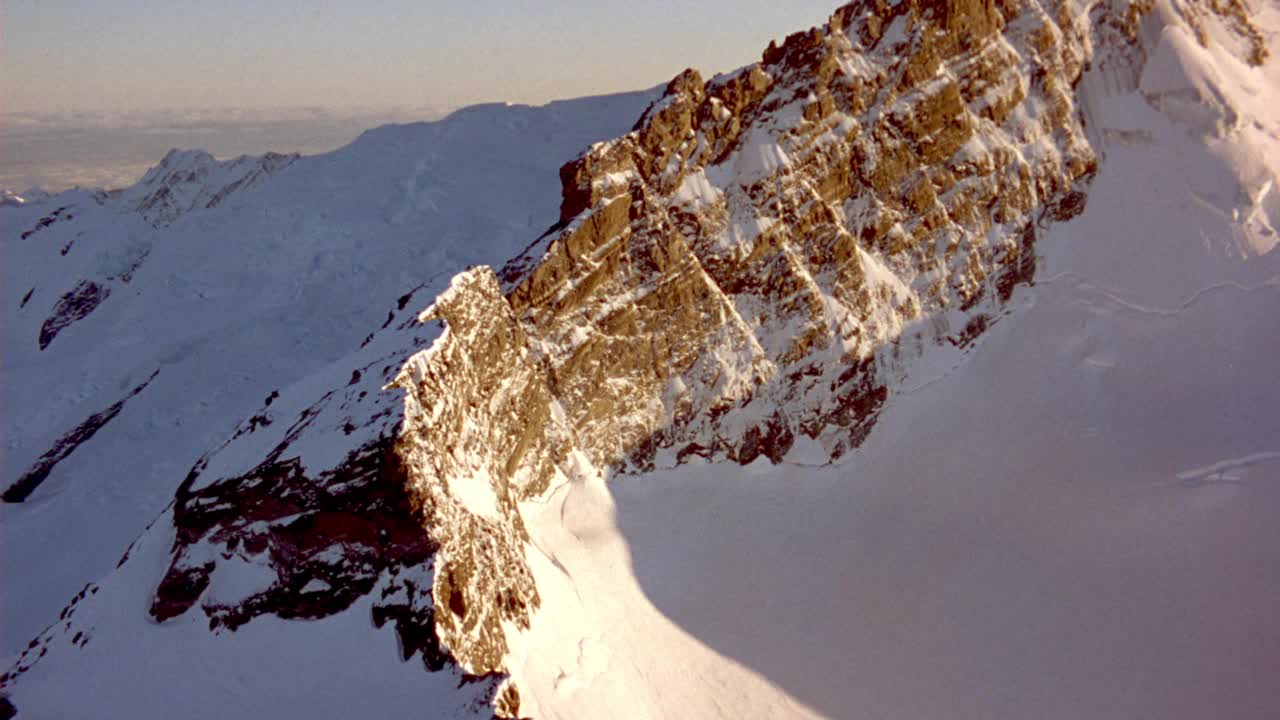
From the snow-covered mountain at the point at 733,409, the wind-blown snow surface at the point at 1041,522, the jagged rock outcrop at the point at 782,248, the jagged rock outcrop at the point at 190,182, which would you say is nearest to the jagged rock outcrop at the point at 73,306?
the snow-covered mountain at the point at 733,409

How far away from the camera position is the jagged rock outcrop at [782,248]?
48.2 m

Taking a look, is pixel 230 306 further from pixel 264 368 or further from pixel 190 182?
pixel 190 182

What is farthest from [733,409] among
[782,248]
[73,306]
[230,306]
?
[73,306]

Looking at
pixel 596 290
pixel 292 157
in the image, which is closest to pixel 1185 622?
pixel 596 290

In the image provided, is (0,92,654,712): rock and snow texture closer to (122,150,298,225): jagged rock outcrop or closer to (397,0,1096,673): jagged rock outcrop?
(397,0,1096,673): jagged rock outcrop

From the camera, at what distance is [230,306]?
62.9m

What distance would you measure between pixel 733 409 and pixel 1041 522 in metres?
20.2

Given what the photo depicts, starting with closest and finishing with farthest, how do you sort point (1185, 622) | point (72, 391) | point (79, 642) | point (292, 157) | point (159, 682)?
point (159, 682) < point (79, 642) < point (1185, 622) < point (72, 391) < point (292, 157)

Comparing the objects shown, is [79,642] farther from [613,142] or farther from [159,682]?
[613,142]

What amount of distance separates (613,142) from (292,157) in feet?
188

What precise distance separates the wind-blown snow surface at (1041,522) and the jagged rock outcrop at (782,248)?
2951mm

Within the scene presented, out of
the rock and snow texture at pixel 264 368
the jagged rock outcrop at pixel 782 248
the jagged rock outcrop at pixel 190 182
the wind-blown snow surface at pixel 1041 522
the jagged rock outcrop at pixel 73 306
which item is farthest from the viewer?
the jagged rock outcrop at pixel 190 182

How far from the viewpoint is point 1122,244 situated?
2507 inches

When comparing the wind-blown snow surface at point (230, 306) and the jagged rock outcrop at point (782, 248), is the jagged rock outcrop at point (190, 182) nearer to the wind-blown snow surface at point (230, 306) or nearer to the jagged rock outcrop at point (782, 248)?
the wind-blown snow surface at point (230, 306)
